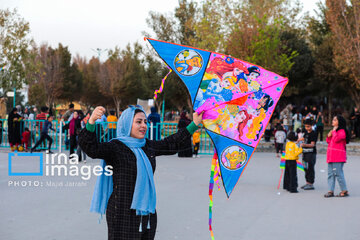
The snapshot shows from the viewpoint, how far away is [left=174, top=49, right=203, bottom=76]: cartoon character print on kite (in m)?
4.24

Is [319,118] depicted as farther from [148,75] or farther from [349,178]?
[148,75]

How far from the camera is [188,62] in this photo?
168 inches

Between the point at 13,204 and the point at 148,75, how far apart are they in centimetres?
3841

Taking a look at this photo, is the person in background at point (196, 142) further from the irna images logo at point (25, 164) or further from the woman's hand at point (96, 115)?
the woman's hand at point (96, 115)

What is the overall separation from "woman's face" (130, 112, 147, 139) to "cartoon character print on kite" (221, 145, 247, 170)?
0.89m

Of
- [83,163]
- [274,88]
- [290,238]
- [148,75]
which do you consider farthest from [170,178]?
[148,75]

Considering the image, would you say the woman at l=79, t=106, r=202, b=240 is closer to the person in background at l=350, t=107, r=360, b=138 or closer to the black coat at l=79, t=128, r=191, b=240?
the black coat at l=79, t=128, r=191, b=240

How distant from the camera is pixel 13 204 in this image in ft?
25.3

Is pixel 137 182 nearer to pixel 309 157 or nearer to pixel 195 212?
pixel 195 212

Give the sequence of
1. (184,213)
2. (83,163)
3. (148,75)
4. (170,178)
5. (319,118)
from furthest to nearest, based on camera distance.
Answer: (148,75)
(319,118)
(83,163)
(170,178)
(184,213)

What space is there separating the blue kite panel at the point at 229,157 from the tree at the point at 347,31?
23.3 metres

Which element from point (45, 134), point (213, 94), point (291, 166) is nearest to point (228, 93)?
point (213, 94)

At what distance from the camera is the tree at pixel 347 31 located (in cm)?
2550

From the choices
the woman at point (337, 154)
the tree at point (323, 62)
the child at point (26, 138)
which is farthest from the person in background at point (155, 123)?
the tree at point (323, 62)
